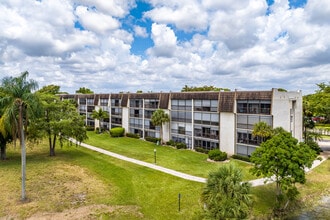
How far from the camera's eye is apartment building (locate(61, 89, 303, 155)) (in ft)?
118

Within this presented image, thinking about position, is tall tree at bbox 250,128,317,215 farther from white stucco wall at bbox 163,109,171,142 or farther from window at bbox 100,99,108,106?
window at bbox 100,99,108,106

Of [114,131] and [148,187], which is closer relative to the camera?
[148,187]

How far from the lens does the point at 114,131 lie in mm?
59906

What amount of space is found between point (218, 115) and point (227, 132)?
338 cm

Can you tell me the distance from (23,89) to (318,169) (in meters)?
38.9

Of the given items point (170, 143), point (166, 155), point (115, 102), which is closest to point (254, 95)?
point (166, 155)

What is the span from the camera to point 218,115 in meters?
41.5

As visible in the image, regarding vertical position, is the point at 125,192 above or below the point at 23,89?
below

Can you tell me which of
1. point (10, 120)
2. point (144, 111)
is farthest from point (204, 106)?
point (10, 120)

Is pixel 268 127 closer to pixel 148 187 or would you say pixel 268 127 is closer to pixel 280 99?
pixel 280 99

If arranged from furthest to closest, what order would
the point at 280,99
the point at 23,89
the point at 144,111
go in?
the point at 144,111
the point at 280,99
the point at 23,89

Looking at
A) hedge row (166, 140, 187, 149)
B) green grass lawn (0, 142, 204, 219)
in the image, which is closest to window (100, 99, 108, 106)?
hedge row (166, 140, 187, 149)

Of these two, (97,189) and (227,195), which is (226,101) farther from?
(97,189)

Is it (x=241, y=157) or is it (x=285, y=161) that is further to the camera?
(x=241, y=157)
